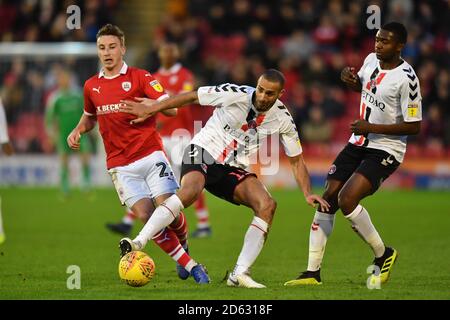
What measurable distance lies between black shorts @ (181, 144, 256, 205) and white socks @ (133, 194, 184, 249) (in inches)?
16.0

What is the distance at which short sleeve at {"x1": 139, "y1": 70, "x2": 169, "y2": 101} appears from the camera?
9.17 meters

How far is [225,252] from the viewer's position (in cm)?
1166

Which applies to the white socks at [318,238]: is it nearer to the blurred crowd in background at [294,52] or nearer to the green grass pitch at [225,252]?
the green grass pitch at [225,252]

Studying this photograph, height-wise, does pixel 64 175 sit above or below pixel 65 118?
below

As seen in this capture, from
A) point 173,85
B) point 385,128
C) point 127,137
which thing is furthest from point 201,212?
point 385,128

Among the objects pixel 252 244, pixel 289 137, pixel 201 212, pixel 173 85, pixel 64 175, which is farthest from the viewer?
pixel 64 175

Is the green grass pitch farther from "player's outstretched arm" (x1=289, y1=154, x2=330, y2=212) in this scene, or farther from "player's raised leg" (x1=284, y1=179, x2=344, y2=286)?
"player's outstretched arm" (x1=289, y1=154, x2=330, y2=212)

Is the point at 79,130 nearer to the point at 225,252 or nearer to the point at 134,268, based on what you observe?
the point at 134,268

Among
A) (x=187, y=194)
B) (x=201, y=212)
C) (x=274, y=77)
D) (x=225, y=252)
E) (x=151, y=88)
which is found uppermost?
(x=274, y=77)

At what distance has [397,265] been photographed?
33.7 ft

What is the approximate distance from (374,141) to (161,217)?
2.24 m

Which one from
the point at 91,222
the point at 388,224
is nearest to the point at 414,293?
the point at 388,224

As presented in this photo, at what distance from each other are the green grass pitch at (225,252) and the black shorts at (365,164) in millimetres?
999

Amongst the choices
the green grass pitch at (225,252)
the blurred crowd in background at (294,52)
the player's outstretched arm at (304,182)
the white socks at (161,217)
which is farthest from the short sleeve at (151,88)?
the blurred crowd in background at (294,52)
